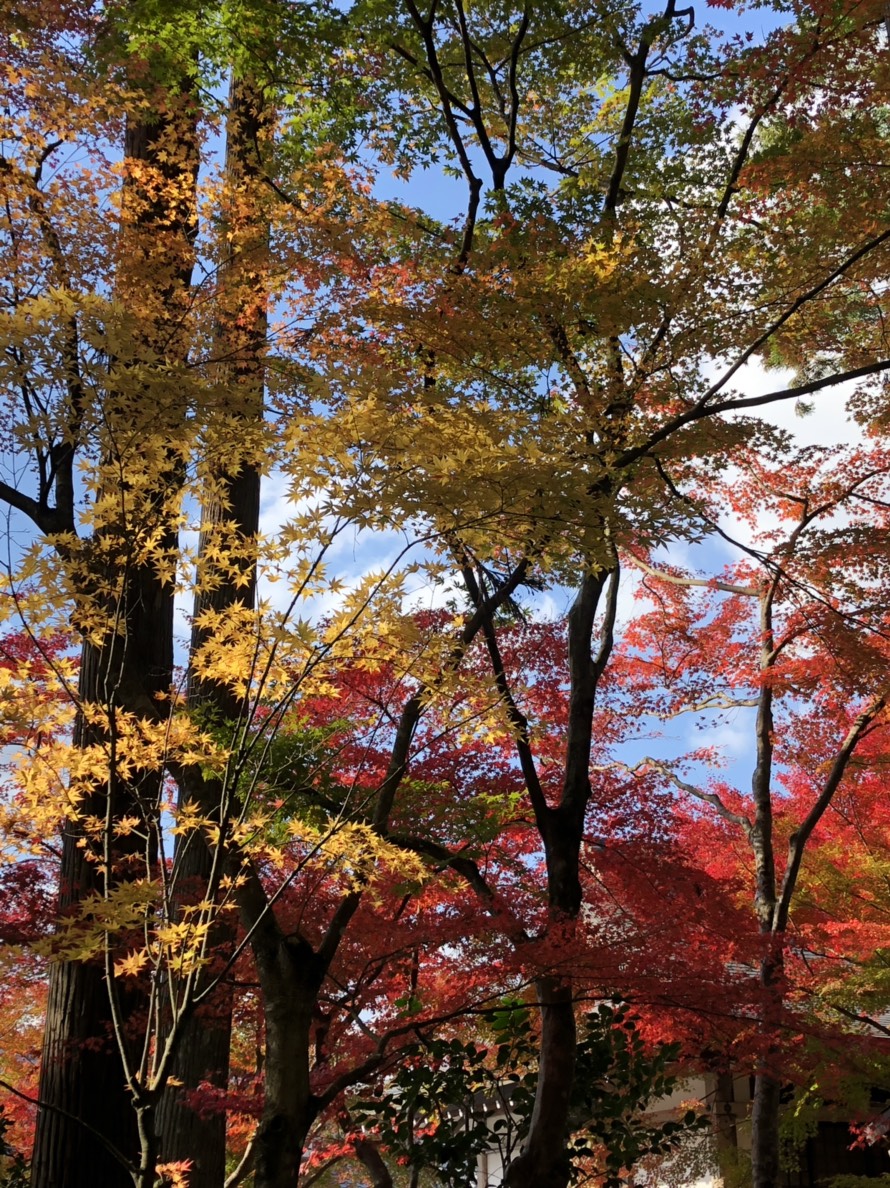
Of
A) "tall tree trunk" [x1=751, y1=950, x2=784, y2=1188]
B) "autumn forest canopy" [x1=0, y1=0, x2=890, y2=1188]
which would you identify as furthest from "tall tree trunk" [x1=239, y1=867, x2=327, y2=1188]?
"tall tree trunk" [x1=751, y1=950, x2=784, y2=1188]

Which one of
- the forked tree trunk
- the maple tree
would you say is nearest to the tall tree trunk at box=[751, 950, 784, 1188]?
the maple tree

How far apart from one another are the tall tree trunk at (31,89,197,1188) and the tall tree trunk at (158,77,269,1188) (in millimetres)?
312

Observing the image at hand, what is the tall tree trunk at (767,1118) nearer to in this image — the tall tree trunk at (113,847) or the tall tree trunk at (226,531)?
the tall tree trunk at (226,531)

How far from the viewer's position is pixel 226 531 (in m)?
5.44

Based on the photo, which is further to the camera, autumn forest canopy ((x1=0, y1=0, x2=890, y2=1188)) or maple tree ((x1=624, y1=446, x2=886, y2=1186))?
maple tree ((x1=624, y1=446, x2=886, y2=1186))

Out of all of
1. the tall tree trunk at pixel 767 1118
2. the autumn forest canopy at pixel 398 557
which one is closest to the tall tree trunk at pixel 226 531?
the autumn forest canopy at pixel 398 557

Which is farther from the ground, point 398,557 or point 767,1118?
point 398,557

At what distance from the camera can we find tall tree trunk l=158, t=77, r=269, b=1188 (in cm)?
570

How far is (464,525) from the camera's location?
187 inches

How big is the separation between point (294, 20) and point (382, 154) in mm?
1302

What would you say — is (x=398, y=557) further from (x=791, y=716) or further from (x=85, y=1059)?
(x=791, y=716)

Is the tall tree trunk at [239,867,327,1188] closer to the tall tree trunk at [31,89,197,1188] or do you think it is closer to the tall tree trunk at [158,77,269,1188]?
the tall tree trunk at [158,77,269,1188]

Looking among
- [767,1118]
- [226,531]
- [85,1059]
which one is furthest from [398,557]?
[767,1118]

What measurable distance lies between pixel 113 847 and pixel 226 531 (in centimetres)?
281
